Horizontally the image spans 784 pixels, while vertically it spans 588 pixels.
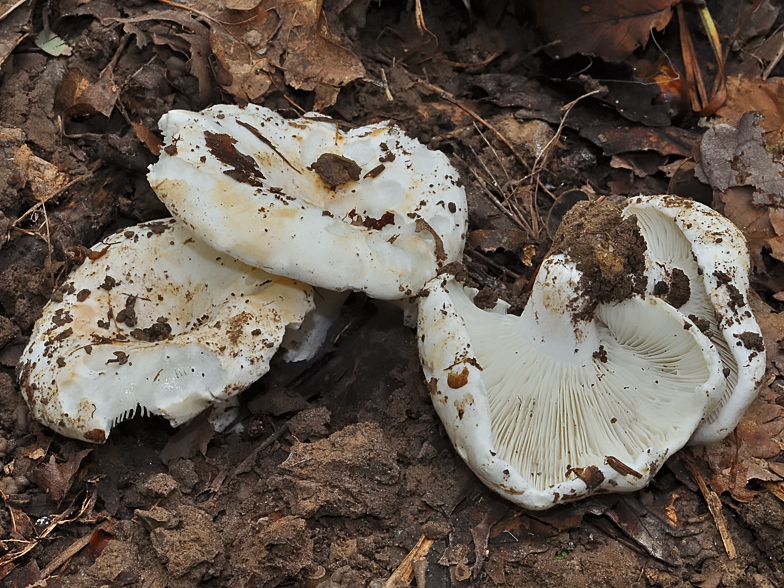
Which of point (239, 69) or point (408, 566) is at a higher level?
point (239, 69)

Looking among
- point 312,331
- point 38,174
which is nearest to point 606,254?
point 312,331

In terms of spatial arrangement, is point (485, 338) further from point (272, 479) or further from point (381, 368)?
point (272, 479)

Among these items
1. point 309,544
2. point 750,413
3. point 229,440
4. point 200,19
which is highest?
point 200,19

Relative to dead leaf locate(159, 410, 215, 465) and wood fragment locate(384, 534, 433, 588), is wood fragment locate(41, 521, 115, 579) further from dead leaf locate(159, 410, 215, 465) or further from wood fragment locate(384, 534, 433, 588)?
wood fragment locate(384, 534, 433, 588)

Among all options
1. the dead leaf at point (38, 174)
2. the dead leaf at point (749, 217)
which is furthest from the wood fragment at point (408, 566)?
the dead leaf at point (38, 174)

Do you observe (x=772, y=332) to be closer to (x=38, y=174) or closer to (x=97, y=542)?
(x=97, y=542)

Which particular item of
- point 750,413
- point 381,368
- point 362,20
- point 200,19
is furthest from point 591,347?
point 200,19
